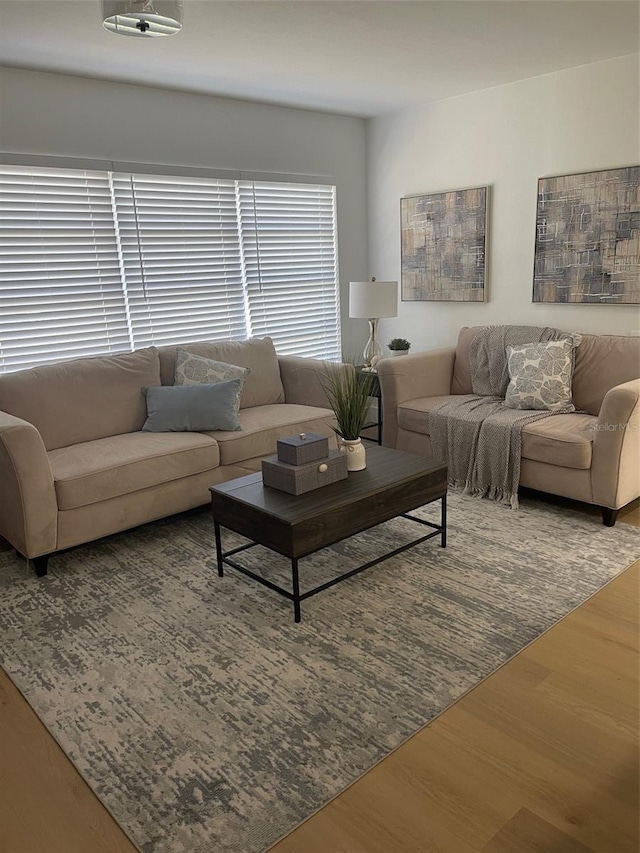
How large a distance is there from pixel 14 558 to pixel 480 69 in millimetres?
3727

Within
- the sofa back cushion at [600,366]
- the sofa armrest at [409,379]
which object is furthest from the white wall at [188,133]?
the sofa back cushion at [600,366]

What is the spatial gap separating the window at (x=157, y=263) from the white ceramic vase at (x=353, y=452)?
1903 millimetres

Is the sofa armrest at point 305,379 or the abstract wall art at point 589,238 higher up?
the abstract wall art at point 589,238

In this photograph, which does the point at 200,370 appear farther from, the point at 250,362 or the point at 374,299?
the point at 374,299

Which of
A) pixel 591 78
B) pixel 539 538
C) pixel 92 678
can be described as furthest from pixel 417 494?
pixel 591 78

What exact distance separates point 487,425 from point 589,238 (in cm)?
137

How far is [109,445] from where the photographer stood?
11.1 feet

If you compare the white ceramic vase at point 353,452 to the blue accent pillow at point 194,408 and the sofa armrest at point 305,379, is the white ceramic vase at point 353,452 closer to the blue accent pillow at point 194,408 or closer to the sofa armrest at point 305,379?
the blue accent pillow at point 194,408

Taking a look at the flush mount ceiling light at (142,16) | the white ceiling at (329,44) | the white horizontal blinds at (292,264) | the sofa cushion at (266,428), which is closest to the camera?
the flush mount ceiling light at (142,16)

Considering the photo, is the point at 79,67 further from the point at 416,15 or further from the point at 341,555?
the point at 341,555

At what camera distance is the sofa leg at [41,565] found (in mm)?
2986

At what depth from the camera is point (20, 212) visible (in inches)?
142

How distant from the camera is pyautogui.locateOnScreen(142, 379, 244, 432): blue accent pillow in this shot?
3596 mm

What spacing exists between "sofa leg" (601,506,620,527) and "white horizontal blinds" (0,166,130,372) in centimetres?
300
